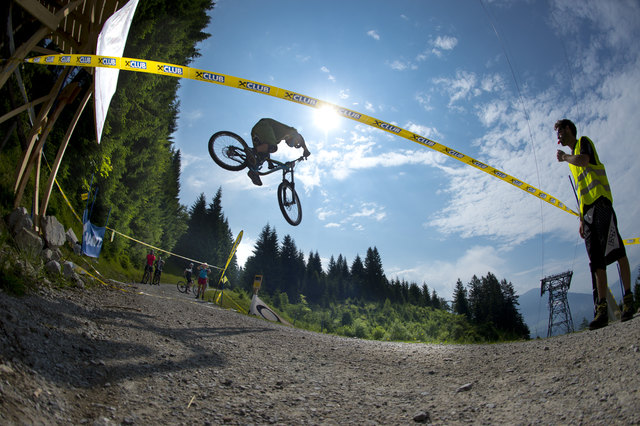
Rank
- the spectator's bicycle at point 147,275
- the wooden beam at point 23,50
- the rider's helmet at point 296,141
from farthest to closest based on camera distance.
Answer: the spectator's bicycle at point 147,275 → the rider's helmet at point 296,141 → the wooden beam at point 23,50

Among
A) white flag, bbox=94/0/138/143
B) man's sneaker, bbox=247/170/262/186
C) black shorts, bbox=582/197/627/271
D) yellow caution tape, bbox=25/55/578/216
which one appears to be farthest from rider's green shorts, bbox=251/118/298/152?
black shorts, bbox=582/197/627/271

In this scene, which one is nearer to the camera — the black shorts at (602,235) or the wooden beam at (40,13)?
the black shorts at (602,235)

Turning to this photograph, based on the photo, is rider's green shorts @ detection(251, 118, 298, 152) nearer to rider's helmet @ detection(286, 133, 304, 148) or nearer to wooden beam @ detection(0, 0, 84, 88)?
rider's helmet @ detection(286, 133, 304, 148)

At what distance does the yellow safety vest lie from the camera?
384cm

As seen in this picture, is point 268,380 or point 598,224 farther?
point 598,224

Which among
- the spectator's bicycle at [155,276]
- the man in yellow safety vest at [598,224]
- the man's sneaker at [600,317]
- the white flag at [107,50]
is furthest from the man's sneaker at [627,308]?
the spectator's bicycle at [155,276]

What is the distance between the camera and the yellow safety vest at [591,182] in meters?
3.84

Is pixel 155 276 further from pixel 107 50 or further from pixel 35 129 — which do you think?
pixel 107 50

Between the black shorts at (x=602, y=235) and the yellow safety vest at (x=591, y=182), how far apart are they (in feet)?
0.27

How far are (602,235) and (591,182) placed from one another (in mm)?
701

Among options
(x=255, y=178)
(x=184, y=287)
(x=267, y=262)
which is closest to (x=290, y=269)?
(x=267, y=262)

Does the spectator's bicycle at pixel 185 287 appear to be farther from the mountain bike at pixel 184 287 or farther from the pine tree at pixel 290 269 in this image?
the pine tree at pixel 290 269

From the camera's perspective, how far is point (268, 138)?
748 centimetres

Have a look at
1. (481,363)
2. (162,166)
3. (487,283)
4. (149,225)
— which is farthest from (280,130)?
(487,283)
